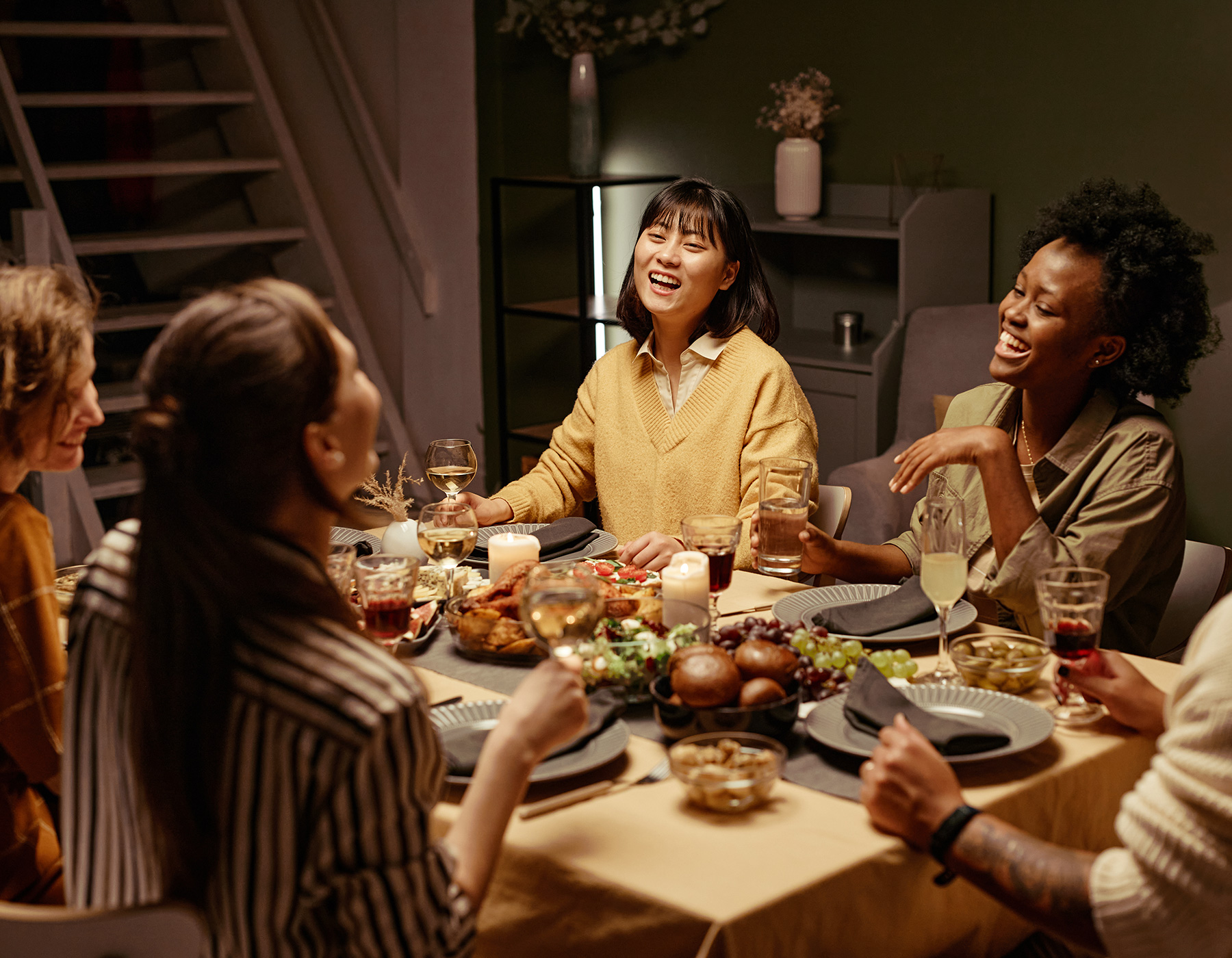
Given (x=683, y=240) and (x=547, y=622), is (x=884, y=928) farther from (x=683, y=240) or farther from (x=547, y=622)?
(x=683, y=240)

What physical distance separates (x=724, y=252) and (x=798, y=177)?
1838 millimetres

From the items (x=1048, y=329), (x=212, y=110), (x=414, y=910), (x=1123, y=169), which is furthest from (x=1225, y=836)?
(x=212, y=110)

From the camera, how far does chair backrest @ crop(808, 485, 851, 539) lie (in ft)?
8.13

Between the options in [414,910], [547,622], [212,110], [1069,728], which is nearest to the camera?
[414,910]

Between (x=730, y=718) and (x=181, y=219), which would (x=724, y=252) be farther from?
(x=181, y=219)

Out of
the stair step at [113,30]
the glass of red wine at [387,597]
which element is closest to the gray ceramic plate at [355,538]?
the glass of red wine at [387,597]

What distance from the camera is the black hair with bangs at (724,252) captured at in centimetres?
262

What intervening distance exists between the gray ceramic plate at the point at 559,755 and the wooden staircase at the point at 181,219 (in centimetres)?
279

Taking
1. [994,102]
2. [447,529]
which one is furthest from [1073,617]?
[994,102]

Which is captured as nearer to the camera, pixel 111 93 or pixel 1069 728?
pixel 1069 728

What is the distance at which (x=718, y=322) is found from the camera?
274 cm

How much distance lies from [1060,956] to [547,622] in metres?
0.74

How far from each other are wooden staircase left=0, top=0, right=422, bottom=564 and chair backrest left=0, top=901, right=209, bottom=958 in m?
3.14

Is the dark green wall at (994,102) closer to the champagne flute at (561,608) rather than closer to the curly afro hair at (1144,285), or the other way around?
the curly afro hair at (1144,285)
